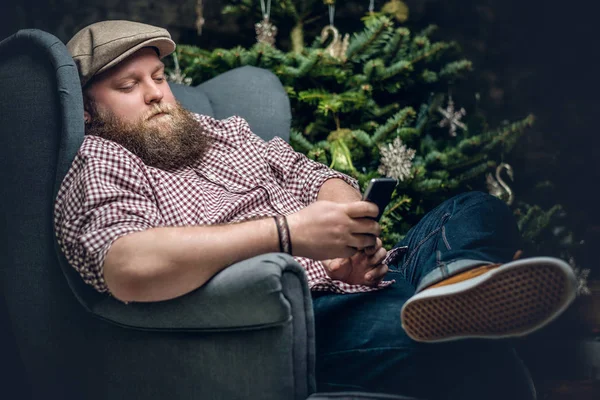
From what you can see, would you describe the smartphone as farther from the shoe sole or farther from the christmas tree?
the christmas tree

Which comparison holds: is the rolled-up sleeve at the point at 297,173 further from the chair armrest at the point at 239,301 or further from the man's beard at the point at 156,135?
the chair armrest at the point at 239,301

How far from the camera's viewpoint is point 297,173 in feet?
5.14

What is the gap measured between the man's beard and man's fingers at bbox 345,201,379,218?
1.82ft

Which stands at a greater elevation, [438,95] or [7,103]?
[7,103]

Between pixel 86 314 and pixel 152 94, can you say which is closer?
pixel 86 314

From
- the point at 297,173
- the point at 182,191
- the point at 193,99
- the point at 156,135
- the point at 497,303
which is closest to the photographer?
the point at 497,303

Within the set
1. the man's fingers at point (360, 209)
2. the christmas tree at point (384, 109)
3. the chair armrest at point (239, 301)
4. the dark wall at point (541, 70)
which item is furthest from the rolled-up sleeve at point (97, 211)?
the dark wall at point (541, 70)

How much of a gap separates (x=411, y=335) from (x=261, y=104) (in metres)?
1.09

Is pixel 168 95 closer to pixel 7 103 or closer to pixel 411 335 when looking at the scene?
pixel 7 103

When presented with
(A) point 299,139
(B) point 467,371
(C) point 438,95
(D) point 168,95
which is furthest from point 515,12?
(B) point 467,371

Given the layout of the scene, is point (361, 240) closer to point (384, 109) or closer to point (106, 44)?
point (106, 44)

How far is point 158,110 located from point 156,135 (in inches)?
3.0

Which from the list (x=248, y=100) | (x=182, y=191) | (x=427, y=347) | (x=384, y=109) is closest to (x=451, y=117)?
(x=384, y=109)

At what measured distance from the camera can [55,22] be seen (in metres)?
2.63
